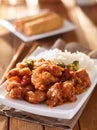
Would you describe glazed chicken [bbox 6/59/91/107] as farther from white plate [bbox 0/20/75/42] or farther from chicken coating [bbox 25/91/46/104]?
white plate [bbox 0/20/75/42]

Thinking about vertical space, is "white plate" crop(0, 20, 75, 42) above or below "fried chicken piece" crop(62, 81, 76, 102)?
below

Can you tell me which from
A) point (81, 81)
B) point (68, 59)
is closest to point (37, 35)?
point (68, 59)

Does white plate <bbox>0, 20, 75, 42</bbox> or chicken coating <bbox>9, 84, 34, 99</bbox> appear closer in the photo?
chicken coating <bbox>9, 84, 34, 99</bbox>

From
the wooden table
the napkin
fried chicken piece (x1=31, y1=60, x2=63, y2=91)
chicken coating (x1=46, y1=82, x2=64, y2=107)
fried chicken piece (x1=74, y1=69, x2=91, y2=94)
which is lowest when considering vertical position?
the wooden table

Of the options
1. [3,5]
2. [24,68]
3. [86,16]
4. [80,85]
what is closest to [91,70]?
[80,85]

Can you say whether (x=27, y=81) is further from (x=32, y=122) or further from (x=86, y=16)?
(x=86, y=16)

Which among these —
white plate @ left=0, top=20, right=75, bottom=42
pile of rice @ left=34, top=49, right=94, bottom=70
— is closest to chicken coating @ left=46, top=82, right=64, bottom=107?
pile of rice @ left=34, top=49, right=94, bottom=70

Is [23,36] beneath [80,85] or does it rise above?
beneath

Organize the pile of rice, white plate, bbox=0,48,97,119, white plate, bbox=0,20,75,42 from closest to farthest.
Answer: white plate, bbox=0,48,97,119, the pile of rice, white plate, bbox=0,20,75,42
